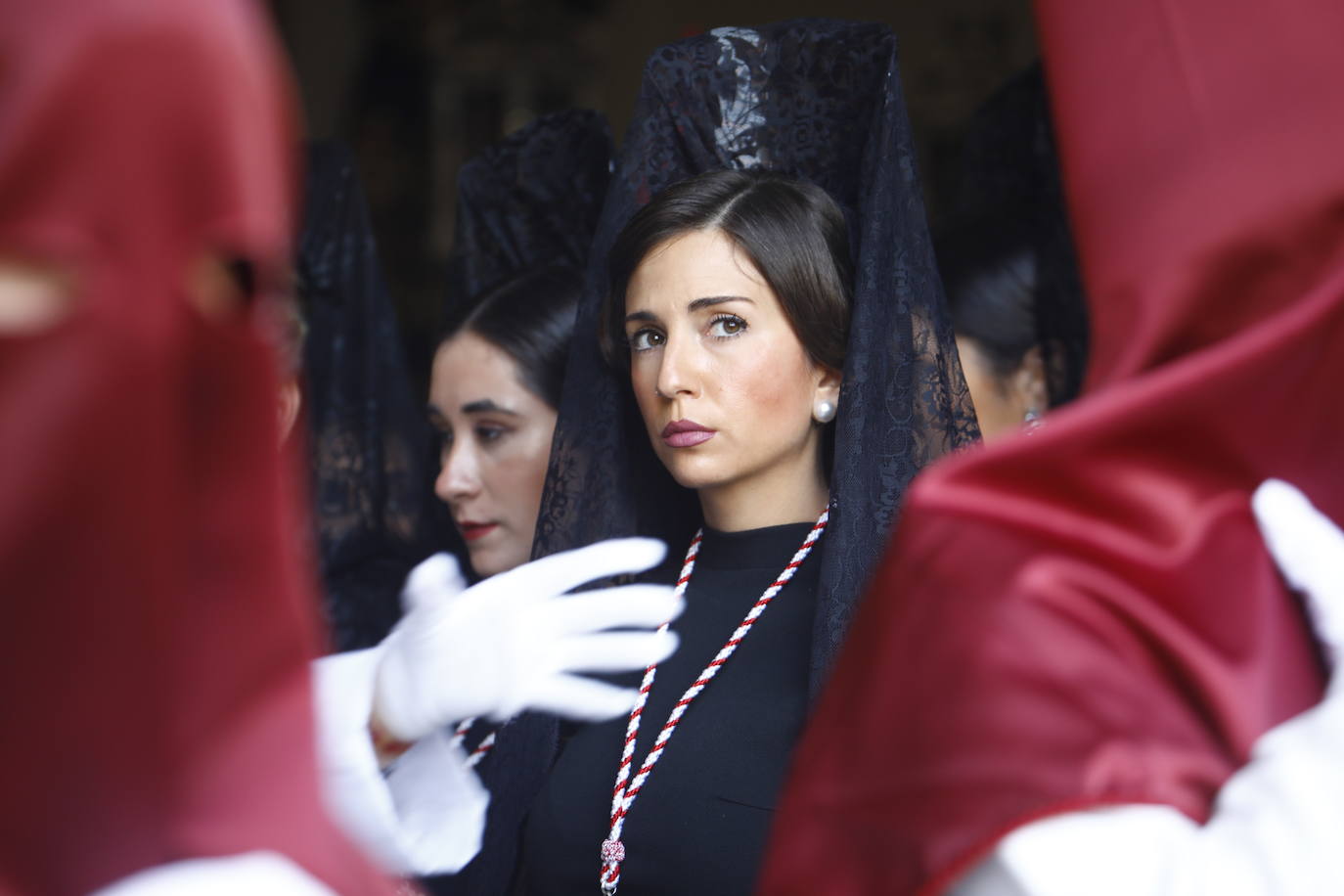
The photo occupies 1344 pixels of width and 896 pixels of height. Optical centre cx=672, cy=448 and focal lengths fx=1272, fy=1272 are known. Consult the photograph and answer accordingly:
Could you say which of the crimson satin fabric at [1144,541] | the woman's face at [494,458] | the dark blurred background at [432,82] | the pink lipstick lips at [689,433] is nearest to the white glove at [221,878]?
the crimson satin fabric at [1144,541]

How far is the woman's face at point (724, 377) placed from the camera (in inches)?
78.7

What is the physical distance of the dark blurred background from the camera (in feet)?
19.8

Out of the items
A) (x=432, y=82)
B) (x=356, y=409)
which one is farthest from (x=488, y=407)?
(x=432, y=82)

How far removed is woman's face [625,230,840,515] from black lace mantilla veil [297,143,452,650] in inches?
34.5

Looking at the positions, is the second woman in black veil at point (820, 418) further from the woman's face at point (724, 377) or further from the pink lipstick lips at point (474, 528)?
the pink lipstick lips at point (474, 528)

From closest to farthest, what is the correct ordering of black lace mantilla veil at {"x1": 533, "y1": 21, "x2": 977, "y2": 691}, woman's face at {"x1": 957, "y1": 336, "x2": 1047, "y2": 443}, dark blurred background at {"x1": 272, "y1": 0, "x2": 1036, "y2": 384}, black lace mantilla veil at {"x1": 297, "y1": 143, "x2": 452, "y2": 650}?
black lace mantilla veil at {"x1": 533, "y1": 21, "x2": 977, "y2": 691}, woman's face at {"x1": 957, "y1": 336, "x2": 1047, "y2": 443}, black lace mantilla veil at {"x1": 297, "y1": 143, "x2": 452, "y2": 650}, dark blurred background at {"x1": 272, "y1": 0, "x2": 1036, "y2": 384}

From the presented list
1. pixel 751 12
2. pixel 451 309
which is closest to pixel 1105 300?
pixel 451 309

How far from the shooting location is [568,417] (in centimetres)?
225

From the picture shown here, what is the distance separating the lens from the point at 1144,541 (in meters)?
0.96

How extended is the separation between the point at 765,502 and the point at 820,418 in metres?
0.16

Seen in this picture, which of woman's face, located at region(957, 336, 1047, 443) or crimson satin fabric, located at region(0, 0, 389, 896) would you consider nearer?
crimson satin fabric, located at region(0, 0, 389, 896)

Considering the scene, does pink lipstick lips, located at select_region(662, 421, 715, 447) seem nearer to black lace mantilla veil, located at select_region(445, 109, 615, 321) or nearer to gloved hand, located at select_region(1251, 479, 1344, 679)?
black lace mantilla veil, located at select_region(445, 109, 615, 321)

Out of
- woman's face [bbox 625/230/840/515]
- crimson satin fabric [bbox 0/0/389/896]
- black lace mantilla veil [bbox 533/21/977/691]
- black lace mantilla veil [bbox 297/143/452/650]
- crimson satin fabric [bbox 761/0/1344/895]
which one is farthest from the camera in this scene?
black lace mantilla veil [bbox 297/143/452/650]

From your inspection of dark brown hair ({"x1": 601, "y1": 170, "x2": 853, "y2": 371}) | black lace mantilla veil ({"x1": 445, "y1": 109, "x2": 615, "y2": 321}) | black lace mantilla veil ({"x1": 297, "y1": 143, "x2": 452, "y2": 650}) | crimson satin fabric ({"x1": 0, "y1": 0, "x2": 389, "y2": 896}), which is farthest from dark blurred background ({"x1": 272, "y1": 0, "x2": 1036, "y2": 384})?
crimson satin fabric ({"x1": 0, "y1": 0, "x2": 389, "y2": 896})
